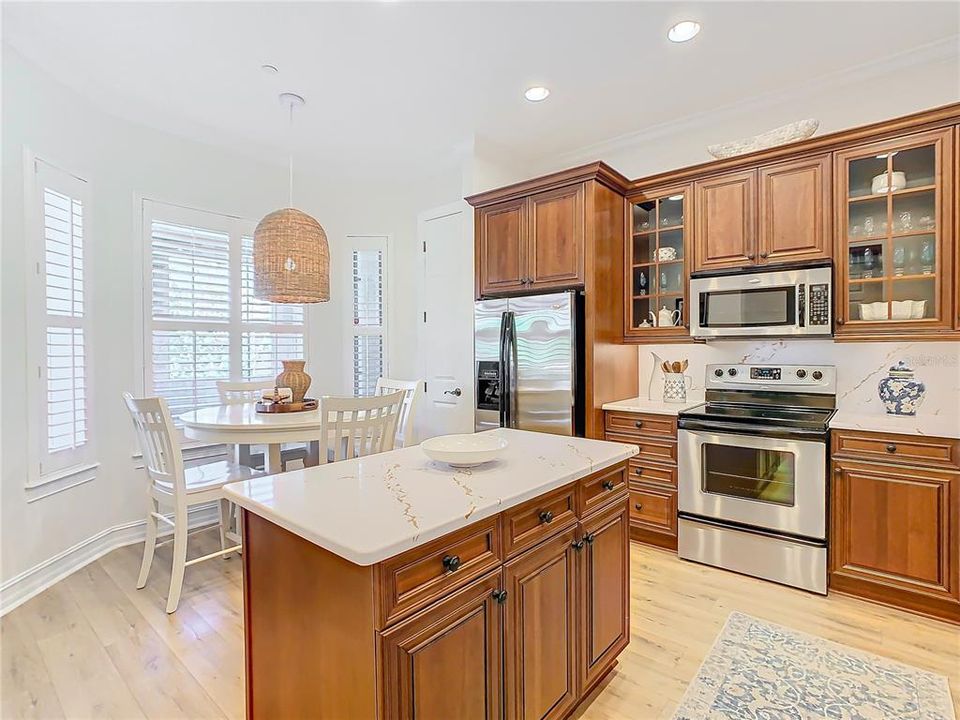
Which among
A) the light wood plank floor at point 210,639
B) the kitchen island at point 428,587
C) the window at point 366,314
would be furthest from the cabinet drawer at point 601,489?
the window at point 366,314

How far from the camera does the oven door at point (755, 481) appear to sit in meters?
2.59

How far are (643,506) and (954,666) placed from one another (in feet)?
4.97

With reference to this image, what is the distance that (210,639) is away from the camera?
2.19 meters

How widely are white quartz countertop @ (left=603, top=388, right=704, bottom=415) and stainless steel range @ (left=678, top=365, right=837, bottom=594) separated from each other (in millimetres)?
129

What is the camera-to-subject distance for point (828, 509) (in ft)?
8.42

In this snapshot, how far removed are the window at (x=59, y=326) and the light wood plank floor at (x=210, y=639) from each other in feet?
2.48

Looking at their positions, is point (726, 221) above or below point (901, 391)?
above

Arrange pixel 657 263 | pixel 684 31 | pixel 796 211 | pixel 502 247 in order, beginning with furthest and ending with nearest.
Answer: pixel 502 247 < pixel 657 263 < pixel 796 211 < pixel 684 31

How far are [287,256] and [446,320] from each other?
1.47 meters

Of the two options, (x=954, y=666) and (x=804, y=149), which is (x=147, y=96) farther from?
(x=954, y=666)

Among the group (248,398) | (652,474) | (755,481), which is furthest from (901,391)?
(248,398)

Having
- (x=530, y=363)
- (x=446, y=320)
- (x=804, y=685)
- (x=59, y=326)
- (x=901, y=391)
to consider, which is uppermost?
(x=446, y=320)

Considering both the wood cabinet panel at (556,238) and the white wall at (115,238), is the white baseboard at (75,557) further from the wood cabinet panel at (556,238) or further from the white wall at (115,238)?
the wood cabinet panel at (556,238)

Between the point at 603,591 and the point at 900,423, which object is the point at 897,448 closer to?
the point at 900,423
